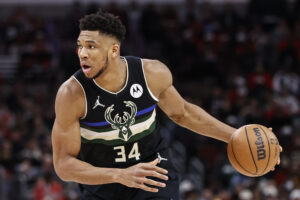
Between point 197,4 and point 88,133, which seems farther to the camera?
point 197,4

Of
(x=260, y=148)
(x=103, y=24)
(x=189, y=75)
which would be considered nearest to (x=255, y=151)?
(x=260, y=148)

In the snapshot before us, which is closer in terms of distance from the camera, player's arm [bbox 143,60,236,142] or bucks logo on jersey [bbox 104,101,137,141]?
bucks logo on jersey [bbox 104,101,137,141]

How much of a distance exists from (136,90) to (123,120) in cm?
29

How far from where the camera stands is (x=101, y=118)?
177 inches

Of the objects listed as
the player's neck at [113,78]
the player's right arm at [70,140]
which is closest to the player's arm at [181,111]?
the player's neck at [113,78]

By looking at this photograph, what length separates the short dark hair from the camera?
4.41 meters

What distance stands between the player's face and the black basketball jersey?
19 centimetres

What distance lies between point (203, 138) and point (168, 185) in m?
6.65

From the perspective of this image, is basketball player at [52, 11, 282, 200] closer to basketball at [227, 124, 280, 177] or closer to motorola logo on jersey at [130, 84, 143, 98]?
motorola logo on jersey at [130, 84, 143, 98]

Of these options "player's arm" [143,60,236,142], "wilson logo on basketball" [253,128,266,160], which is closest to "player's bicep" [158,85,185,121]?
"player's arm" [143,60,236,142]

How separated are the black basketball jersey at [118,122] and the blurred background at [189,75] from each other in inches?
171

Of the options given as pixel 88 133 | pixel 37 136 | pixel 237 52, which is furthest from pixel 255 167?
pixel 237 52

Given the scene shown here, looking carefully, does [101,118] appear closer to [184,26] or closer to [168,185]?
[168,185]

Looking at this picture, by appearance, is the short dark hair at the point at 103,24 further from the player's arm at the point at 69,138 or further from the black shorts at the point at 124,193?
the black shorts at the point at 124,193
